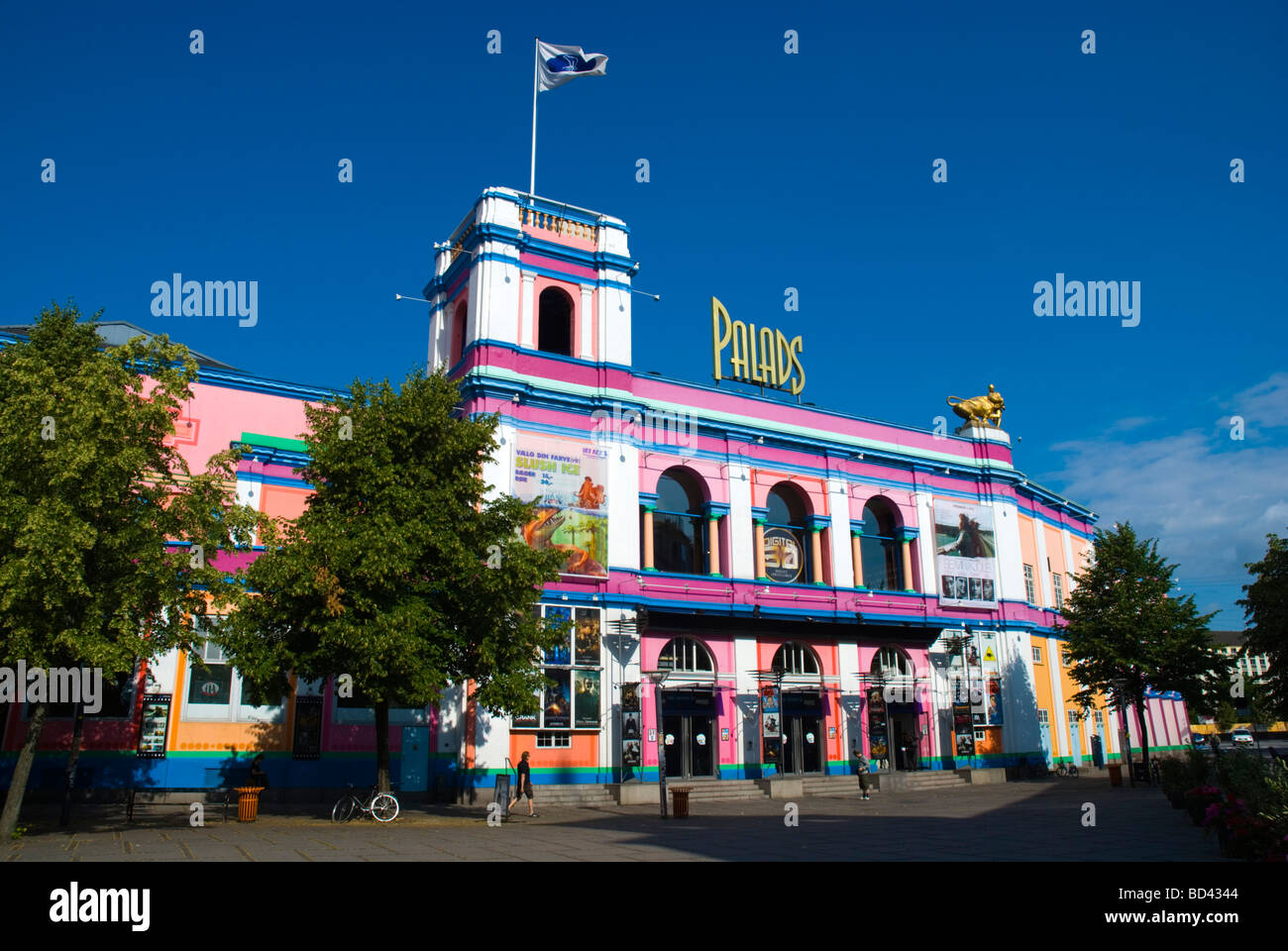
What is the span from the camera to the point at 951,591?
137 feet

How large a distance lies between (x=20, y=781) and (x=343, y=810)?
7.40 meters

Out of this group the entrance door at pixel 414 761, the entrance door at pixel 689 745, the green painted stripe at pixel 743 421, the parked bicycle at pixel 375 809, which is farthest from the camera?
the entrance door at pixel 689 745

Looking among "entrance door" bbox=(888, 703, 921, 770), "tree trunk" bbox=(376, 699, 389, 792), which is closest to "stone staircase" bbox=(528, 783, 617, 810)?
"tree trunk" bbox=(376, 699, 389, 792)

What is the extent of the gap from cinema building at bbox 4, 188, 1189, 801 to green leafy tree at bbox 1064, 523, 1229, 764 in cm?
499

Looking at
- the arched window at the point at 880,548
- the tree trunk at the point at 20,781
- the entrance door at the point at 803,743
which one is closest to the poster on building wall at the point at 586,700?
the entrance door at the point at 803,743

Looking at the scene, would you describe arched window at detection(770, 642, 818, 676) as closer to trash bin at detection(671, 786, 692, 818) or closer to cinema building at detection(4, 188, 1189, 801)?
cinema building at detection(4, 188, 1189, 801)

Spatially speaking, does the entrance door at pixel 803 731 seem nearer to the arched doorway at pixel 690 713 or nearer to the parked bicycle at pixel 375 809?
the arched doorway at pixel 690 713

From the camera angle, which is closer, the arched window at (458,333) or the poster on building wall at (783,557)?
the arched window at (458,333)

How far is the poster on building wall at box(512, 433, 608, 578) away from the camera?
107 feet

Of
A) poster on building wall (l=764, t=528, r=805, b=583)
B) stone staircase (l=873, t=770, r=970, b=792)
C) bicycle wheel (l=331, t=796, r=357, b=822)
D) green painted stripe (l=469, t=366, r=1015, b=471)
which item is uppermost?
green painted stripe (l=469, t=366, r=1015, b=471)

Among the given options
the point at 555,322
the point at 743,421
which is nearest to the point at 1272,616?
the point at 743,421

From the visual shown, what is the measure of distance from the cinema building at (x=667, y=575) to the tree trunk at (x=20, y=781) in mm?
8761

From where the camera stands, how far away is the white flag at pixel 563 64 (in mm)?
35312

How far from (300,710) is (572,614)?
30.7 ft
